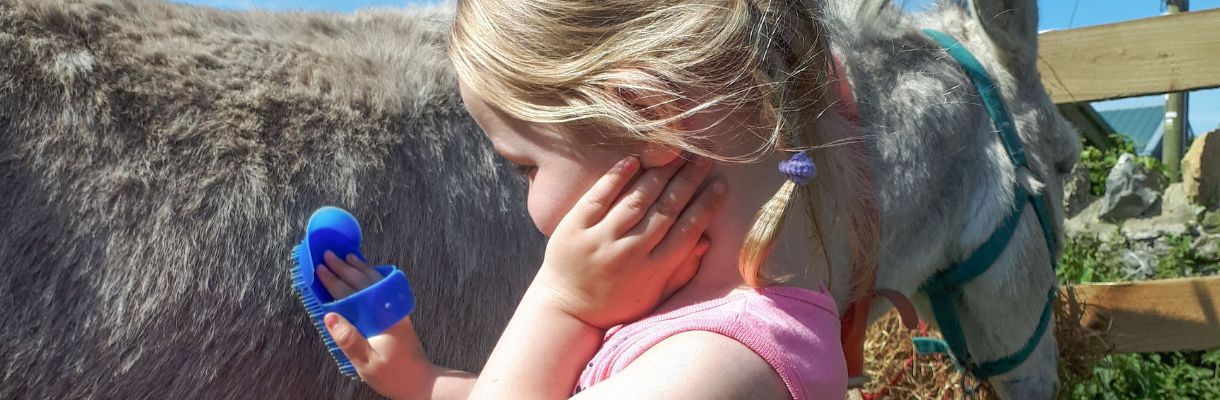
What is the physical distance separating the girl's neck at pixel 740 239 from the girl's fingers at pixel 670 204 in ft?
0.09

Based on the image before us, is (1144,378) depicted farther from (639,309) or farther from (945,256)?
(639,309)

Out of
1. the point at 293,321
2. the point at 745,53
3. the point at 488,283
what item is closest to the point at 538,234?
the point at 488,283

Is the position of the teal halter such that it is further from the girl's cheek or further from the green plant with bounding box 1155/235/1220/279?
the green plant with bounding box 1155/235/1220/279

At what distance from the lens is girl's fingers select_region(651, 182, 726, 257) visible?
1.01 m

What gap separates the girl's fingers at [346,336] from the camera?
119 cm

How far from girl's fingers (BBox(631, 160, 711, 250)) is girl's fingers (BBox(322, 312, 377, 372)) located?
447 millimetres

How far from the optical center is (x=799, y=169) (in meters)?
0.98

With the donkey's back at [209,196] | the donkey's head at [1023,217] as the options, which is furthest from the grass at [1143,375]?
the donkey's back at [209,196]

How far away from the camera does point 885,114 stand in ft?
7.55

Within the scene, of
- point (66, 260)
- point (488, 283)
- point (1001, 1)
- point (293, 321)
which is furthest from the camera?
point (1001, 1)

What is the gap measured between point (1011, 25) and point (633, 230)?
2.00 metres

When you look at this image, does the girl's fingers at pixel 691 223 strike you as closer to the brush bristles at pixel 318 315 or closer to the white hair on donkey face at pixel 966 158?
the brush bristles at pixel 318 315

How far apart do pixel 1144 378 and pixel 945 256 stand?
1.71 metres

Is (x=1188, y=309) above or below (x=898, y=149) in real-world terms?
below
